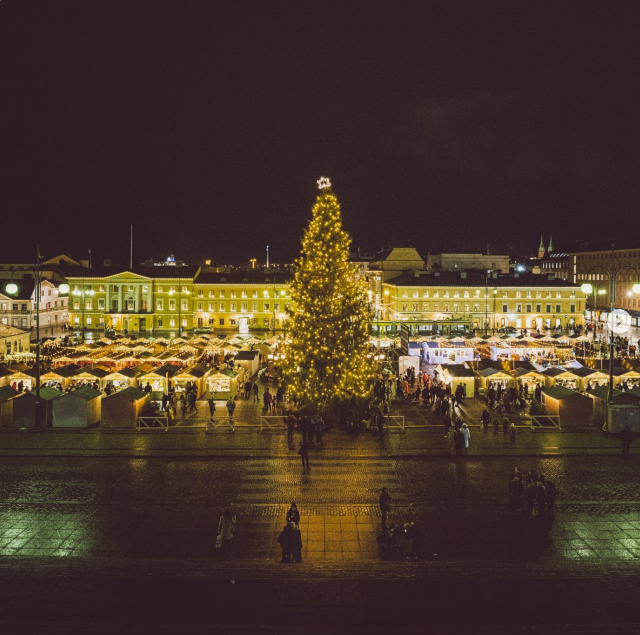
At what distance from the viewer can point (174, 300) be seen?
75.7 m

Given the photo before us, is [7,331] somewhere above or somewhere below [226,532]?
above

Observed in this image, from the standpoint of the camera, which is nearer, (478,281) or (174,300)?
(478,281)

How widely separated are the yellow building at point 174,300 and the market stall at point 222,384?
45437mm

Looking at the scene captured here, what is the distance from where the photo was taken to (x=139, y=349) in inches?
1586

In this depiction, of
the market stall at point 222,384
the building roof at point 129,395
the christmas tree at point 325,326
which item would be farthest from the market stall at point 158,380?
the christmas tree at point 325,326

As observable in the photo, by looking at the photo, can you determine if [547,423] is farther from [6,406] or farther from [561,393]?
[6,406]

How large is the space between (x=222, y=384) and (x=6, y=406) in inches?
389

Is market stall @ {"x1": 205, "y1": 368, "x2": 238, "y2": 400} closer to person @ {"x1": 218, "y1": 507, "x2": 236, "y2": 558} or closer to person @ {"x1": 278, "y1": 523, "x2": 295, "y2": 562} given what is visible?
person @ {"x1": 218, "y1": 507, "x2": 236, "y2": 558}

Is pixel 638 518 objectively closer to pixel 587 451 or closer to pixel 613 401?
pixel 587 451

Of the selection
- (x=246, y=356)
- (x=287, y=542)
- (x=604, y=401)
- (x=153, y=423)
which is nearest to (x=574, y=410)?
(x=604, y=401)

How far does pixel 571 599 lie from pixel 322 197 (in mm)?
16484

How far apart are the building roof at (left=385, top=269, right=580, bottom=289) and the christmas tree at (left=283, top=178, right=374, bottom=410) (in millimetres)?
52319

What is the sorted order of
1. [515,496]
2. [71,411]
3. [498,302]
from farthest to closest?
[498,302]
[71,411]
[515,496]

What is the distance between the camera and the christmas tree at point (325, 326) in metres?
22.3
